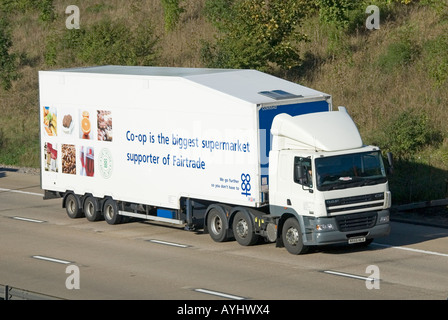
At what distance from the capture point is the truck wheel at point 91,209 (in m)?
27.1

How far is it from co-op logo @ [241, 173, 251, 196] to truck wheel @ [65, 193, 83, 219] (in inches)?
264

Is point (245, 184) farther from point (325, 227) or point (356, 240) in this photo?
point (356, 240)

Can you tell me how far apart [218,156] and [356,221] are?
3.68 m

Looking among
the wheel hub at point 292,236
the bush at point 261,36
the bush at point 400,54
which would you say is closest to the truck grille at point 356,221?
the wheel hub at point 292,236

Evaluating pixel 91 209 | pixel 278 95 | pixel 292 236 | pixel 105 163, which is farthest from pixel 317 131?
pixel 91 209

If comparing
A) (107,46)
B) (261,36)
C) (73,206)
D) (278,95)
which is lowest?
(73,206)

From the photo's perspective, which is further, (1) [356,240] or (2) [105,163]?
(2) [105,163]

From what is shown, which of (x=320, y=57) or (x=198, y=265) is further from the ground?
(x=320, y=57)

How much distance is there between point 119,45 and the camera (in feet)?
144

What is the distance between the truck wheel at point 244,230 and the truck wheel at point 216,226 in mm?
353

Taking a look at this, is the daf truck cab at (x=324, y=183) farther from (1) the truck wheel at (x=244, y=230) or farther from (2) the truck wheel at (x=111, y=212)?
(2) the truck wheel at (x=111, y=212)

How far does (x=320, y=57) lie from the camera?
4169 centimetres

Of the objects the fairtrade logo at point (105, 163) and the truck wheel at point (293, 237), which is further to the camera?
the fairtrade logo at point (105, 163)

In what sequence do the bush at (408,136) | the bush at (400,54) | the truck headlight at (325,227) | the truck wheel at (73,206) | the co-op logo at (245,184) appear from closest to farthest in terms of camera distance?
the truck headlight at (325,227) → the co-op logo at (245,184) → the truck wheel at (73,206) → the bush at (408,136) → the bush at (400,54)
